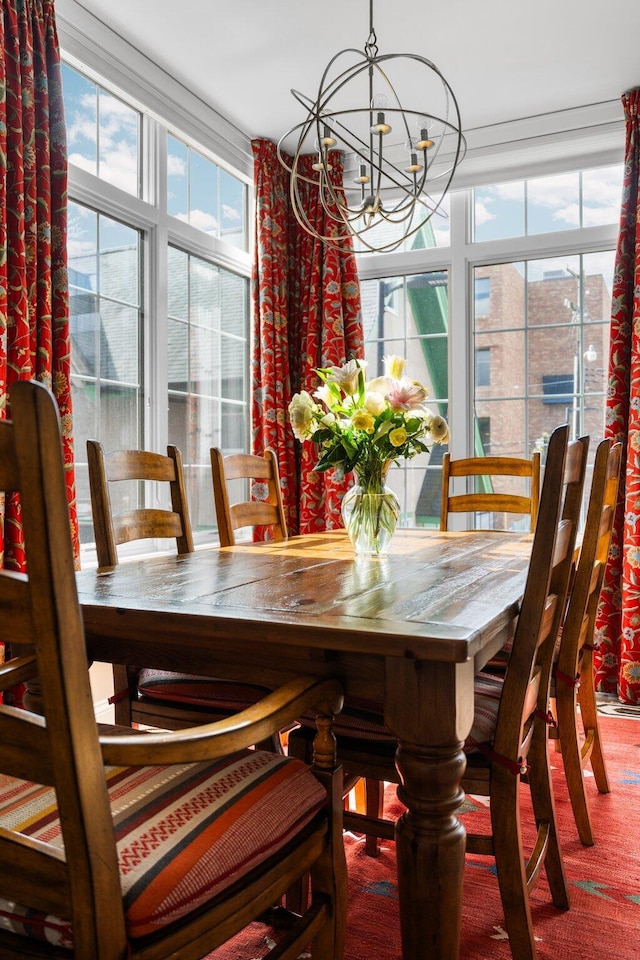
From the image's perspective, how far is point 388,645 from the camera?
1083 mm

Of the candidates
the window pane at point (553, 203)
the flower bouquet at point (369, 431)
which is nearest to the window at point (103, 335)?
the flower bouquet at point (369, 431)

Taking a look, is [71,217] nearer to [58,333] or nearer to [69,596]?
[58,333]

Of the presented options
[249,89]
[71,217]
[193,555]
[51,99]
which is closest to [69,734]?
[193,555]

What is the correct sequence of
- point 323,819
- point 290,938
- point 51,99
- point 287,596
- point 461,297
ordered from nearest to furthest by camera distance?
point 290,938
point 323,819
point 287,596
point 51,99
point 461,297

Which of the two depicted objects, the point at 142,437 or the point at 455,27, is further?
the point at 142,437

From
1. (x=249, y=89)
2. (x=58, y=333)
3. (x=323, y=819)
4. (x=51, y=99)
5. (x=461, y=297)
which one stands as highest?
(x=249, y=89)

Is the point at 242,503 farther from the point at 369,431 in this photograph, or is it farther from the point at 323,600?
the point at 323,600

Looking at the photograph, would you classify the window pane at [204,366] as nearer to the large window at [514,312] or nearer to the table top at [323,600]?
the large window at [514,312]

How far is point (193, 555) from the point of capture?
2.07 metres

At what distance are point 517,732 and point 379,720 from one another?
26 cm

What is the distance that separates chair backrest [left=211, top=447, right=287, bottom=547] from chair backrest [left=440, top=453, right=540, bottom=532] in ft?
2.43

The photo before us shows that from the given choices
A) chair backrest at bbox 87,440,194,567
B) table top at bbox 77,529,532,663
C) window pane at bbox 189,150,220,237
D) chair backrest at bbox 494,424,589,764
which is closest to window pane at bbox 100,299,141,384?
window pane at bbox 189,150,220,237

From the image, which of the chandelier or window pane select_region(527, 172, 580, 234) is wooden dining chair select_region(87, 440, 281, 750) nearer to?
the chandelier

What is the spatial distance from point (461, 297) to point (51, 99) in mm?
2254
